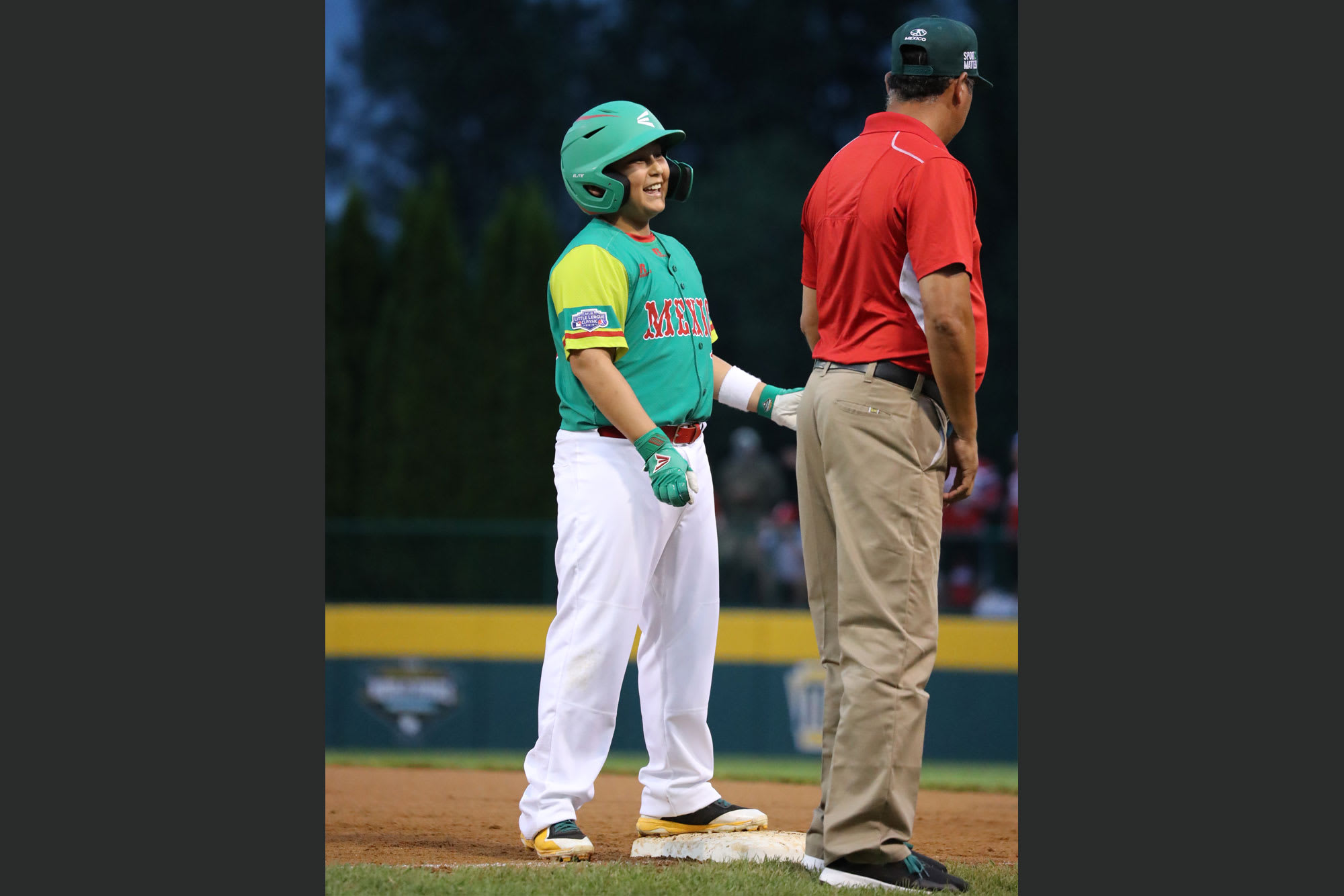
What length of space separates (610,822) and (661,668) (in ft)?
3.29

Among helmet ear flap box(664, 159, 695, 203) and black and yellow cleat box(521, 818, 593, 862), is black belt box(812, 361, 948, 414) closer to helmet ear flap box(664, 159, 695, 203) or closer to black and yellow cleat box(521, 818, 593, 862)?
helmet ear flap box(664, 159, 695, 203)

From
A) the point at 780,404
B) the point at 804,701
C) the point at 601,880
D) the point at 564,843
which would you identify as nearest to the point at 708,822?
the point at 564,843

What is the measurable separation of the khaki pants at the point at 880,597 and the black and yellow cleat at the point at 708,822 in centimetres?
77

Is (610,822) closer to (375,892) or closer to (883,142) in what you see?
(375,892)

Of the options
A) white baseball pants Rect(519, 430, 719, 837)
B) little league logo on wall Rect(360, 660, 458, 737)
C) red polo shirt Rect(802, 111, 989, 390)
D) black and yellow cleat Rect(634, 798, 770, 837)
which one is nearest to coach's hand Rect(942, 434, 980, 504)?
red polo shirt Rect(802, 111, 989, 390)

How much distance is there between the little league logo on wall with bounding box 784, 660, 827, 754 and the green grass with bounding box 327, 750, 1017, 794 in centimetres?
16

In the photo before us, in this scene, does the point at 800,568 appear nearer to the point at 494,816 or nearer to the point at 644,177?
the point at 494,816

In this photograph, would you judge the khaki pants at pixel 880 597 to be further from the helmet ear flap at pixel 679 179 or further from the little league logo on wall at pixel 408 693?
the little league logo on wall at pixel 408 693

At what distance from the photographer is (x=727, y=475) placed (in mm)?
14203

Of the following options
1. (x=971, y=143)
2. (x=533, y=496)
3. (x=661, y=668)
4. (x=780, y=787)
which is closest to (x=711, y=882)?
(x=661, y=668)

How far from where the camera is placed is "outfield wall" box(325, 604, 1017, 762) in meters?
12.1

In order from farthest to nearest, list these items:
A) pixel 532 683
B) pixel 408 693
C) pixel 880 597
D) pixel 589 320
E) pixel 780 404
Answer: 1. pixel 408 693
2. pixel 532 683
3. pixel 780 404
4. pixel 589 320
5. pixel 880 597

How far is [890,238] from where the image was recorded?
4090mm

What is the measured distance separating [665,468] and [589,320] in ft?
1.75
